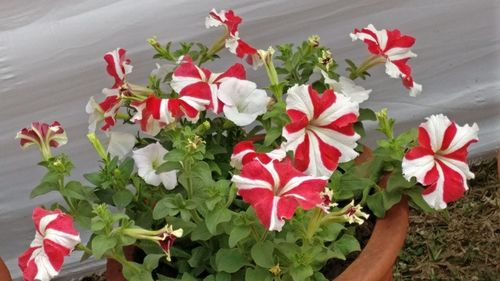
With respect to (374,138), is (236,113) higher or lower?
higher

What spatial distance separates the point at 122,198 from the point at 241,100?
0.25 metres

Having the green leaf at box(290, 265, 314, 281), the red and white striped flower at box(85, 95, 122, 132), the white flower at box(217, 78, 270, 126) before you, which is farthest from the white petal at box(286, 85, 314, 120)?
the red and white striped flower at box(85, 95, 122, 132)

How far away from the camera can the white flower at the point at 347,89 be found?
135cm

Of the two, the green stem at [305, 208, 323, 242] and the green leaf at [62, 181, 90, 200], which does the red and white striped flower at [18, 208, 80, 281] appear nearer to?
the green leaf at [62, 181, 90, 200]

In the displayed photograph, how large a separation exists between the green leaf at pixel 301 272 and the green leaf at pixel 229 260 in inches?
3.5

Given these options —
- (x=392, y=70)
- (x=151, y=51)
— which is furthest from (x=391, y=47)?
(x=151, y=51)

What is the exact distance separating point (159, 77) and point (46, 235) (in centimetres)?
47

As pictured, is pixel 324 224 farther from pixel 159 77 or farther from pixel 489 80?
pixel 489 80

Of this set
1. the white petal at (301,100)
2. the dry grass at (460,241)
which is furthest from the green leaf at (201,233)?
the dry grass at (460,241)

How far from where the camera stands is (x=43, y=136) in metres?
1.28

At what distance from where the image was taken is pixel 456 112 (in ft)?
6.59

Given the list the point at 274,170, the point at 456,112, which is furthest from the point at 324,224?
the point at 456,112

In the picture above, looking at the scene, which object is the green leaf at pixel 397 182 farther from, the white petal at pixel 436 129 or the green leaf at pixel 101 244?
the green leaf at pixel 101 244

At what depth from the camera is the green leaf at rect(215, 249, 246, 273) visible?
47.1 inches
